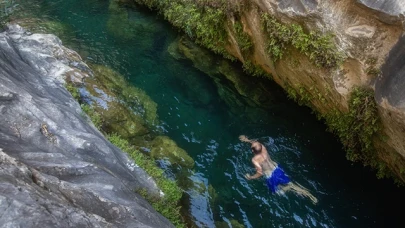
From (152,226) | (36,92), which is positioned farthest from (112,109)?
(152,226)

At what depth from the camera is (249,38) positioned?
1167cm

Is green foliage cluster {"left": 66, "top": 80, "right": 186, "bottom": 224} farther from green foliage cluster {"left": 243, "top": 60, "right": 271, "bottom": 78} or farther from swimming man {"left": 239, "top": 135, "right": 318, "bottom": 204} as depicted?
green foliage cluster {"left": 243, "top": 60, "right": 271, "bottom": 78}

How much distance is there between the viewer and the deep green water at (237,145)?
8.27 meters

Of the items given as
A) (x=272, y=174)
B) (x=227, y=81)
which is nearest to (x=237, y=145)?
(x=272, y=174)

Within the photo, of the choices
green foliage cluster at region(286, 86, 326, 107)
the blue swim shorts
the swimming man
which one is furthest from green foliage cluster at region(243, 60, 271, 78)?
the blue swim shorts

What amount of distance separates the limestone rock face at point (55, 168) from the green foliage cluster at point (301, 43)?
4.81 m

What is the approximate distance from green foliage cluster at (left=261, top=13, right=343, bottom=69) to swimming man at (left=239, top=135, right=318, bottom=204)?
100 inches

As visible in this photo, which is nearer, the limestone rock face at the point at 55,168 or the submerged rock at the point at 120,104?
the limestone rock face at the point at 55,168

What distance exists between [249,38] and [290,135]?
10.9ft

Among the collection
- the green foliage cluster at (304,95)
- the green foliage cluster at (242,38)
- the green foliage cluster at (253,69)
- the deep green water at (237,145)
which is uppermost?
the green foliage cluster at (242,38)

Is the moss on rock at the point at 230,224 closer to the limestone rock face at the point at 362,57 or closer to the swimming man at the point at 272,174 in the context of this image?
the swimming man at the point at 272,174

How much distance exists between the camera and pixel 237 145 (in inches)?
395

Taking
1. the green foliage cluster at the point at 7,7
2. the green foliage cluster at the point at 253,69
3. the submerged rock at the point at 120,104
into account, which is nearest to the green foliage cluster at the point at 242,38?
the green foliage cluster at the point at 253,69

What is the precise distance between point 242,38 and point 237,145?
12.1ft
